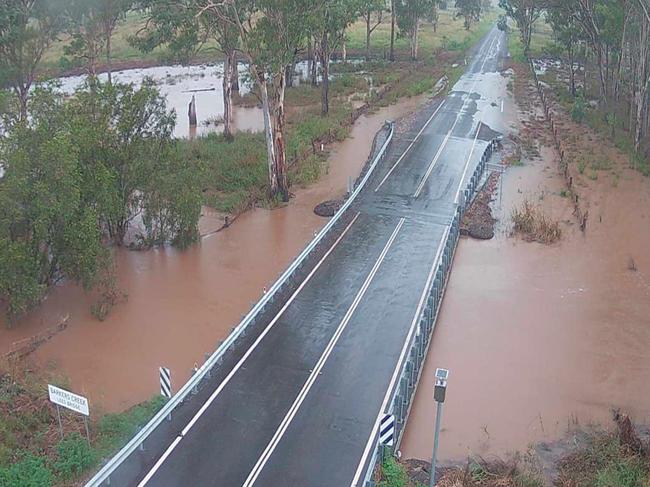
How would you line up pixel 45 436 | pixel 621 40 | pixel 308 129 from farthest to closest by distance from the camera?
pixel 308 129
pixel 621 40
pixel 45 436

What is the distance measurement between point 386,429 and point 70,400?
20.4ft

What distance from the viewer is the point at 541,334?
20.9 m

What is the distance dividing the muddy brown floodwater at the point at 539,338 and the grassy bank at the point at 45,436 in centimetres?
644

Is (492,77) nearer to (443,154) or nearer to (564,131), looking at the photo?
(564,131)

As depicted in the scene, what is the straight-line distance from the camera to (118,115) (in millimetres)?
25094

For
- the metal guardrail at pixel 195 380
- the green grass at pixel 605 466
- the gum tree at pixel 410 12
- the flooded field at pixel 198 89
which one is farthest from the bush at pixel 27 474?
the gum tree at pixel 410 12

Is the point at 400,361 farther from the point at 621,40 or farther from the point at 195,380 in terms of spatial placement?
the point at 621,40

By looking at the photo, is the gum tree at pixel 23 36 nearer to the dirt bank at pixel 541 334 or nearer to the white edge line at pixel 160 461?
the dirt bank at pixel 541 334

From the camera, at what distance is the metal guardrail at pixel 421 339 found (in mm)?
15391

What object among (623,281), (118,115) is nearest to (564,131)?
(623,281)

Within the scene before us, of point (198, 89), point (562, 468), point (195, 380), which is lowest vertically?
point (562, 468)

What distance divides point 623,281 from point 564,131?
2190 centimetres

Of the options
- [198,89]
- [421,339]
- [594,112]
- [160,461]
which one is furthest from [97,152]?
[198,89]

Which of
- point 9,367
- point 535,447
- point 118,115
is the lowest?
point 535,447
